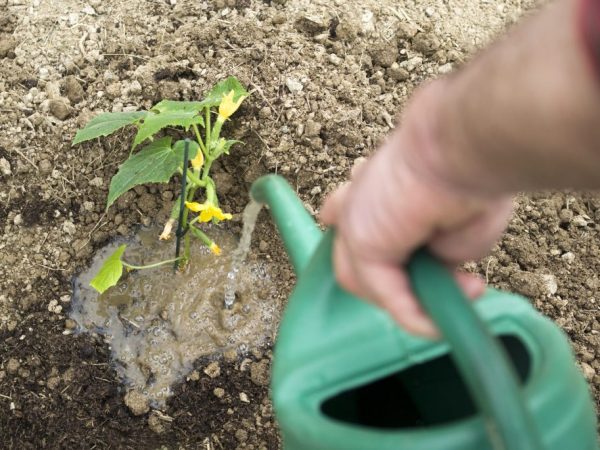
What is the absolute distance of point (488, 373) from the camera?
1.50 ft

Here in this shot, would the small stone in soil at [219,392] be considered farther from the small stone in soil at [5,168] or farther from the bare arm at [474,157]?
the bare arm at [474,157]

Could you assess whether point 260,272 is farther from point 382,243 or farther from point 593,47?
point 593,47

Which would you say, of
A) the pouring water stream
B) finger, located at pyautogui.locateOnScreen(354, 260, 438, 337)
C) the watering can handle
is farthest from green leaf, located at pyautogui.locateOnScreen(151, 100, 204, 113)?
the watering can handle

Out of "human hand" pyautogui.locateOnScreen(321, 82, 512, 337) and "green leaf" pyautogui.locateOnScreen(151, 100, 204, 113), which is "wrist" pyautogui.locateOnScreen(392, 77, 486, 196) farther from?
"green leaf" pyautogui.locateOnScreen(151, 100, 204, 113)

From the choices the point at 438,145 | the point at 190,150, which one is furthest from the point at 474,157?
the point at 190,150

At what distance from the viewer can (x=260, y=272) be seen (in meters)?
1.59

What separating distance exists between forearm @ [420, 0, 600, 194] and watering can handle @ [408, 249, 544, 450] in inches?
4.3

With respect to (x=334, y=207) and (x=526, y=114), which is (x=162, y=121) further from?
(x=526, y=114)

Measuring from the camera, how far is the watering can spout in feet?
2.90

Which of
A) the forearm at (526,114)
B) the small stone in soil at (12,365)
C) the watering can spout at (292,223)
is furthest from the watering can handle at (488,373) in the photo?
the small stone in soil at (12,365)

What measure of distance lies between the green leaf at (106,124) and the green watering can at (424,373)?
66 centimetres

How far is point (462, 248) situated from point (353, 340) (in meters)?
0.15

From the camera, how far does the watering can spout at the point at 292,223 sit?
34.8 inches

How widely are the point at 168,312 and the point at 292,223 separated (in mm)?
747
